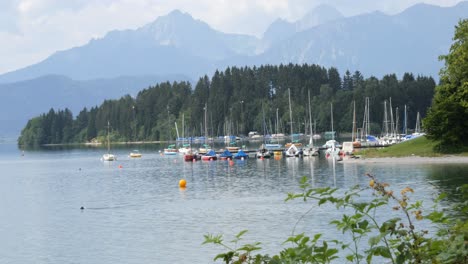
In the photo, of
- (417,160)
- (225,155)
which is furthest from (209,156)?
(417,160)

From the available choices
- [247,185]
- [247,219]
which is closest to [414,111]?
[247,185]

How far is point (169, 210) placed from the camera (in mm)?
51531

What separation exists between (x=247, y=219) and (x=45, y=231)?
12.4m

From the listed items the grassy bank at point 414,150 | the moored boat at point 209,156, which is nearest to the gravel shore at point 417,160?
the grassy bank at point 414,150

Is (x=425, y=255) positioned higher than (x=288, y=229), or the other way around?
(x=425, y=255)

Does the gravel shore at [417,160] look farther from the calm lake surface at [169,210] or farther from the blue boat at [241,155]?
the blue boat at [241,155]

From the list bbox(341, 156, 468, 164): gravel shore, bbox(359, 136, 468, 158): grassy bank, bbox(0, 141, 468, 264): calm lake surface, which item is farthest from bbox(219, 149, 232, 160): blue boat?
bbox(341, 156, 468, 164): gravel shore

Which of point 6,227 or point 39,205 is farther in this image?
point 39,205

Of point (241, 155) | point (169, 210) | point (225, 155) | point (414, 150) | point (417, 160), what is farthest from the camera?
point (225, 155)

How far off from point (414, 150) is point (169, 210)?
123 feet

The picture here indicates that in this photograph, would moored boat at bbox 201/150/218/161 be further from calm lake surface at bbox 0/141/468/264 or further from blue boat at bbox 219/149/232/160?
calm lake surface at bbox 0/141/468/264

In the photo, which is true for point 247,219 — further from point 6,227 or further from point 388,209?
point 6,227

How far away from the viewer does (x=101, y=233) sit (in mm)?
42562

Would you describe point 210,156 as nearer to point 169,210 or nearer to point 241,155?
point 241,155
